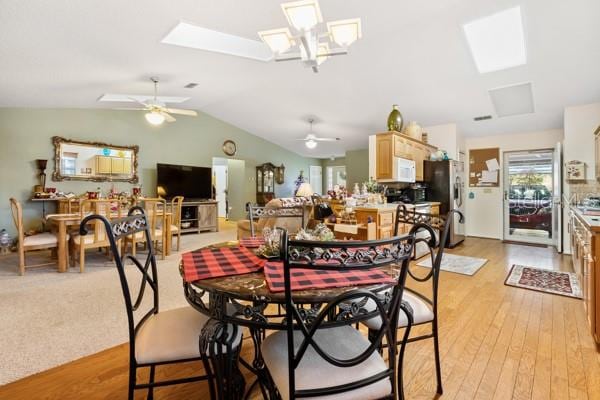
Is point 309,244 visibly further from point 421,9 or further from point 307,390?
point 421,9

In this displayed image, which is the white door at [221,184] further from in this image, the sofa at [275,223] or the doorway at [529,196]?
the doorway at [529,196]

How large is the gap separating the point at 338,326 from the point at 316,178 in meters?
10.2

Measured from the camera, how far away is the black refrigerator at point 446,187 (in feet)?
17.4

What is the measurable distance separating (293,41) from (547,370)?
108 inches

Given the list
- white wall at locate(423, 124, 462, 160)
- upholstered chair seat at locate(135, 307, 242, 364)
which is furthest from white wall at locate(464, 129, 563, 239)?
upholstered chair seat at locate(135, 307, 242, 364)

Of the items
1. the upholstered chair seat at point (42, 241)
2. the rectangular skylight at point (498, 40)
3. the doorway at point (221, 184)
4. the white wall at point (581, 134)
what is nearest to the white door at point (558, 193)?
the white wall at point (581, 134)

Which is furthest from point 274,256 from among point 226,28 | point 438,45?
point 438,45

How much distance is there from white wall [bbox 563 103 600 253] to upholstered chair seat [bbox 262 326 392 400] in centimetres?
535

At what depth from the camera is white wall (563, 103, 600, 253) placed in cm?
444

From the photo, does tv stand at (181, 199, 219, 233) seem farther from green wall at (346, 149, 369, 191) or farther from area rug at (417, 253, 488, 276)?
area rug at (417, 253, 488, 276)

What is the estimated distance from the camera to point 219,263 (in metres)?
1.38

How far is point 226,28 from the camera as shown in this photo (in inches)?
125

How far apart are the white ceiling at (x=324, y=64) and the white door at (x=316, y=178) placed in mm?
4538

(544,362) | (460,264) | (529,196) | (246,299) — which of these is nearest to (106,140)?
(246,299)
